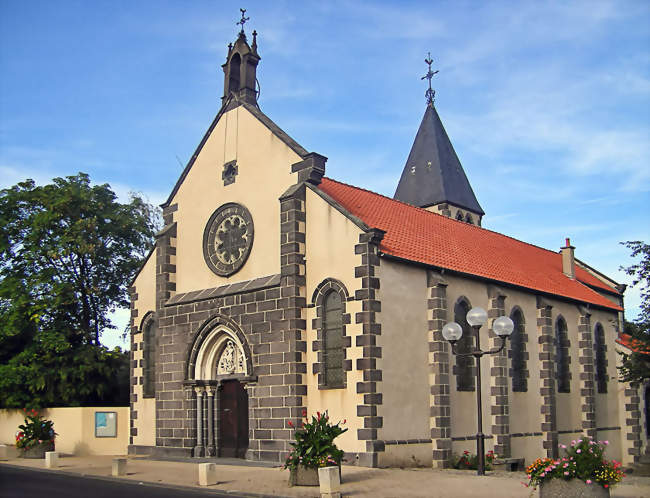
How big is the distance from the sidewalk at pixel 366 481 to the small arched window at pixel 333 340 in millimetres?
2740

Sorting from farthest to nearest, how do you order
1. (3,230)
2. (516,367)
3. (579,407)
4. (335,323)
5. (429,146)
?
1. (429,146)
2. (3,230)
3. (579,407)
4. (516,367)
5. (335,323)

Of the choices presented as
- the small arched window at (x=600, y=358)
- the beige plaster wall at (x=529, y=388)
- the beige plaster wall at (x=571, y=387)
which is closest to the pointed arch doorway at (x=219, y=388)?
the beige plaster wall at (x=529, y=388)

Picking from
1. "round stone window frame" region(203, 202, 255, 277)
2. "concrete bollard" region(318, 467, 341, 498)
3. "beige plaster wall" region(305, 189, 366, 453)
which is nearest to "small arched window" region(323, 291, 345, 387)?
"beige plaster wall" region(305, 189, 366, 453)

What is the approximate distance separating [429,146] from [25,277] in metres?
24.4

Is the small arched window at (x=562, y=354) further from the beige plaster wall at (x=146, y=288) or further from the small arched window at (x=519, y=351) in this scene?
the beige plaster wall at (x=146, y=288)

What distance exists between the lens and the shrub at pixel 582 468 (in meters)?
12.2

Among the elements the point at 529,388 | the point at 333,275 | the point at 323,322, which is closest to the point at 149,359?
the point at 323,322

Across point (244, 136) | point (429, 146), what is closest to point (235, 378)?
point (244, 136)

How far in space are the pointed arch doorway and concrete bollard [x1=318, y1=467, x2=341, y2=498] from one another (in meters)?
8.73

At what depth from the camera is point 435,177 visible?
41312 millimetres

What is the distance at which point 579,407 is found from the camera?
29703 mm

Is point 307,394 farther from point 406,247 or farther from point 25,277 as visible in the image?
point 25,277

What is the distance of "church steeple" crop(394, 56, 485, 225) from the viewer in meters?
40.9

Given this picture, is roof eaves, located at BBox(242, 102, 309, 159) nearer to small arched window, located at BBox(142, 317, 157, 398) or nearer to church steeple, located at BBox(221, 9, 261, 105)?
church steeple, located at BBox(221, 9, 261, 105)
